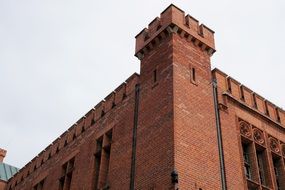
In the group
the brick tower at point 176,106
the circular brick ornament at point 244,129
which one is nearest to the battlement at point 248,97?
the brick tower at point 176,106

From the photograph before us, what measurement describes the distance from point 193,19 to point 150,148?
562 centimetres

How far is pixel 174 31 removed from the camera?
48.6ft

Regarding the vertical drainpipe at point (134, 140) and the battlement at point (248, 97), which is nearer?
the vertical drainpipe at point (134, 140)

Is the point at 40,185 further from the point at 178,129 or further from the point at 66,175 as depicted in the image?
the point at 178,129

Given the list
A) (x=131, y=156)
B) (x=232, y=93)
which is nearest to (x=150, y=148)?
(x=131, y=156)

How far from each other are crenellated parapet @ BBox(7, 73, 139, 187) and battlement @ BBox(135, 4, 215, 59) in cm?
130

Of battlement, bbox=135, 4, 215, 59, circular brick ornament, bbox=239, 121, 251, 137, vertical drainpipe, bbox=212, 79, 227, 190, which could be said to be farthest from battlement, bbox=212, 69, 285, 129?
battlement, bbox=135, 4, 215, 59

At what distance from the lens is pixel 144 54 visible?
1588cm

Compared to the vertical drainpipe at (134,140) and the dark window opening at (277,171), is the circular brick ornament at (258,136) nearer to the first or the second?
the dark window opening at (277,171)

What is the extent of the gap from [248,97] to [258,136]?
1587mm

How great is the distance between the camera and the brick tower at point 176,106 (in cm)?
1192

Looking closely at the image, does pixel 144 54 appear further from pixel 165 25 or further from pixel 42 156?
pixel 42 156

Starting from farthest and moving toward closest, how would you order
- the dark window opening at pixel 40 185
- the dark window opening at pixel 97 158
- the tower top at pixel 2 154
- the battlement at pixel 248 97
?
the tower top at pixel 2 154
the dark window opening at pixel 40 185
the dark window opening at pixel 97 158
the battlement at pixel 248 97

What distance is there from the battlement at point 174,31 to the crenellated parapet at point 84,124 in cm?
130
